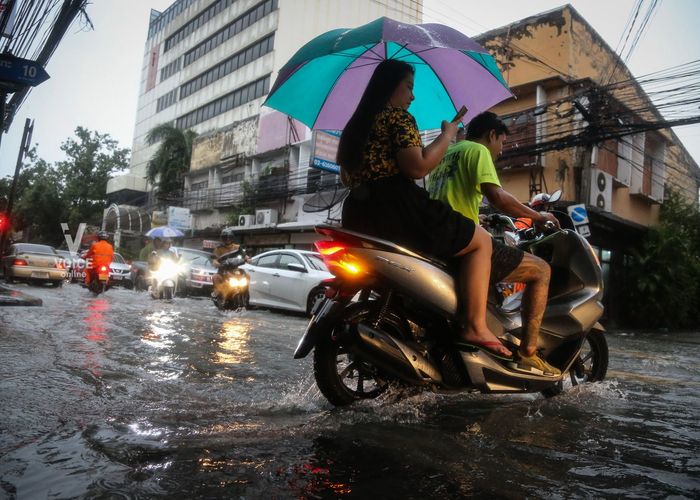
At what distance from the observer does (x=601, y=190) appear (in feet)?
51.5

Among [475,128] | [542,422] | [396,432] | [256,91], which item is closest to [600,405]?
[542,422]

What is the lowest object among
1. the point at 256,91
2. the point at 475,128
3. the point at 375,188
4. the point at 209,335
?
the point at 209,335

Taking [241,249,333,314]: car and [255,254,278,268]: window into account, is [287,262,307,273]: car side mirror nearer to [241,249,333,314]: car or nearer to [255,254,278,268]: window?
[241,249,333,314]: car

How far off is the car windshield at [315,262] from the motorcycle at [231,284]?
1414 mm

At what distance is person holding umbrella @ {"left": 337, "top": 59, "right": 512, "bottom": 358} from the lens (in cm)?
247

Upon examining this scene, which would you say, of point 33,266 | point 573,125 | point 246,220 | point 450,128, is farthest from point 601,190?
point 33,266

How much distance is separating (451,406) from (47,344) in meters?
3.51

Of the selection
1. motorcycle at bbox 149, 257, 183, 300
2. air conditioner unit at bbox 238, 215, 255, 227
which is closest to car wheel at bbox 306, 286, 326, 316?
motorcycle at bbox 149, 257, 183, 300

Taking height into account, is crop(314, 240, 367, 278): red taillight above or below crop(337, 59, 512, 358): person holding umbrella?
below

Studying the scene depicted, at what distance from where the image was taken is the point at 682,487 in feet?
6.08

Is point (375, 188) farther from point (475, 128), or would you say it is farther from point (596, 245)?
point (596, 245)

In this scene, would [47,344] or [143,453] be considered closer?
[143,453]

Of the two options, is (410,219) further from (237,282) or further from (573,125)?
(573,125)

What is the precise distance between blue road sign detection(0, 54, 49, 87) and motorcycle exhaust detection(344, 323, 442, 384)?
27.9ft
